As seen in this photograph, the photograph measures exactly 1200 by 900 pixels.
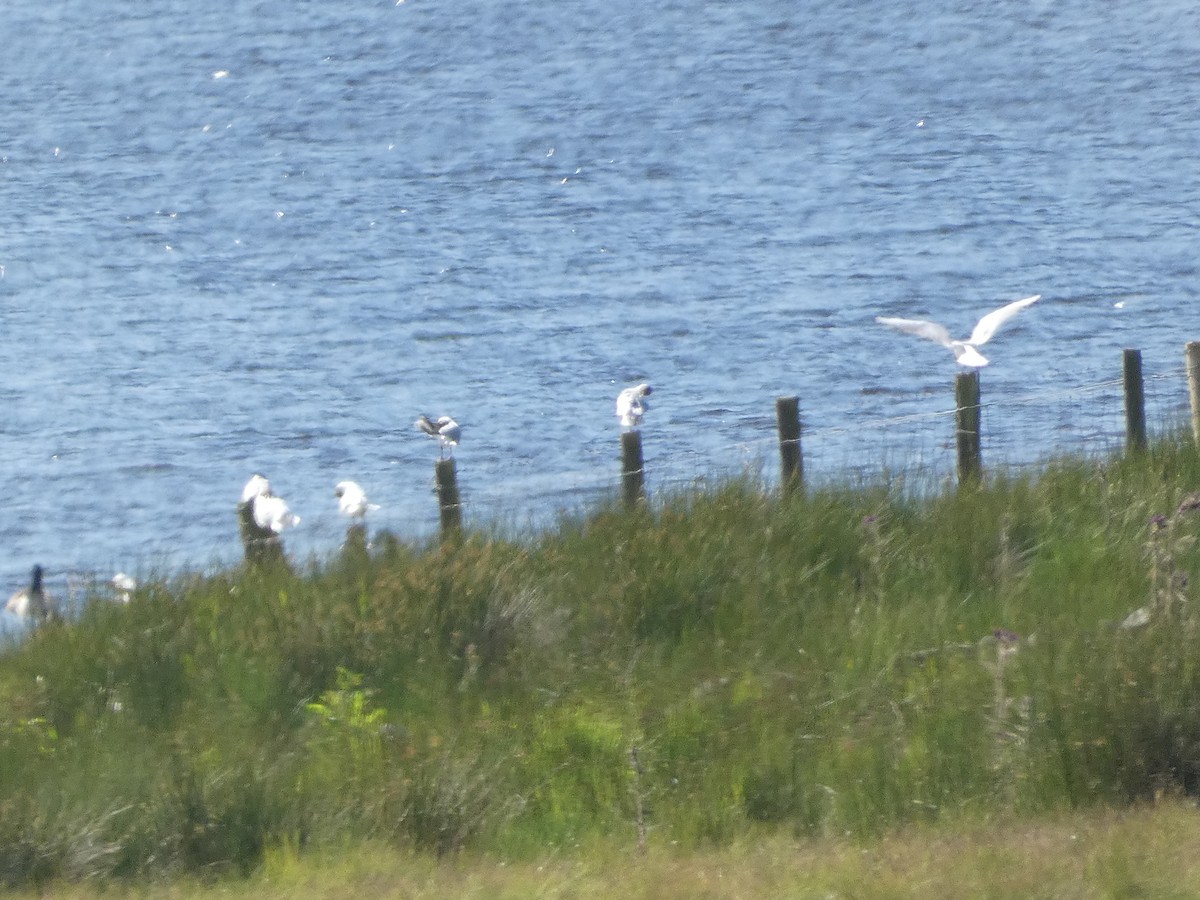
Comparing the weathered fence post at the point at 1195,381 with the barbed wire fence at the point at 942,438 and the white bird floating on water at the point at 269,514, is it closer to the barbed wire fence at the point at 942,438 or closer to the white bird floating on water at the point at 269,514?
the barbed wire fence at the point at 942,438

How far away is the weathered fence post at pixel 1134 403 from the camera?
1084 centimetres

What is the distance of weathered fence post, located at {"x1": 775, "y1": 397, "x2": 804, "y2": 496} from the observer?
34.5 feet

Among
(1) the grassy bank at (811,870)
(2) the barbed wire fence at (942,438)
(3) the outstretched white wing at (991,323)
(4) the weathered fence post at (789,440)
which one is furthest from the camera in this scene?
(2) the barbed wire fence at (942,438)

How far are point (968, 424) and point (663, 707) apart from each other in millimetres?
3920

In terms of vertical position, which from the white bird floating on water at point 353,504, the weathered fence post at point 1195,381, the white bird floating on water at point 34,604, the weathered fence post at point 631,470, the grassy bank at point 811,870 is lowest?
the grassy bank at point 811,870

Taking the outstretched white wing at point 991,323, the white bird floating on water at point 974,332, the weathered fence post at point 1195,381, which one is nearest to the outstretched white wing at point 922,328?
the white bird floating on water at point 974,332

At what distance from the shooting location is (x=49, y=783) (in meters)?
6.67

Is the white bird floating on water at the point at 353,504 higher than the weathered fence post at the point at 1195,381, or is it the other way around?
the weathered fence post at the point at 1195,381

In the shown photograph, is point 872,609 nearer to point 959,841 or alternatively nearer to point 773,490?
Answer: point 773,490

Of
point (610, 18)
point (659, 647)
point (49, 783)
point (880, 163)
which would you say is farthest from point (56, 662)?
point (610, 18)

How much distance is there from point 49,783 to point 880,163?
122 ft

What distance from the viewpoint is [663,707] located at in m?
7.40

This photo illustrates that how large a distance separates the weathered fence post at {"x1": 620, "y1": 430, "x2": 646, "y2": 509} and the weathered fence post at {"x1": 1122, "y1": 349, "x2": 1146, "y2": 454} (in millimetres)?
2679

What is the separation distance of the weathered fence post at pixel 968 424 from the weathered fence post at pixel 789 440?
857 mm
